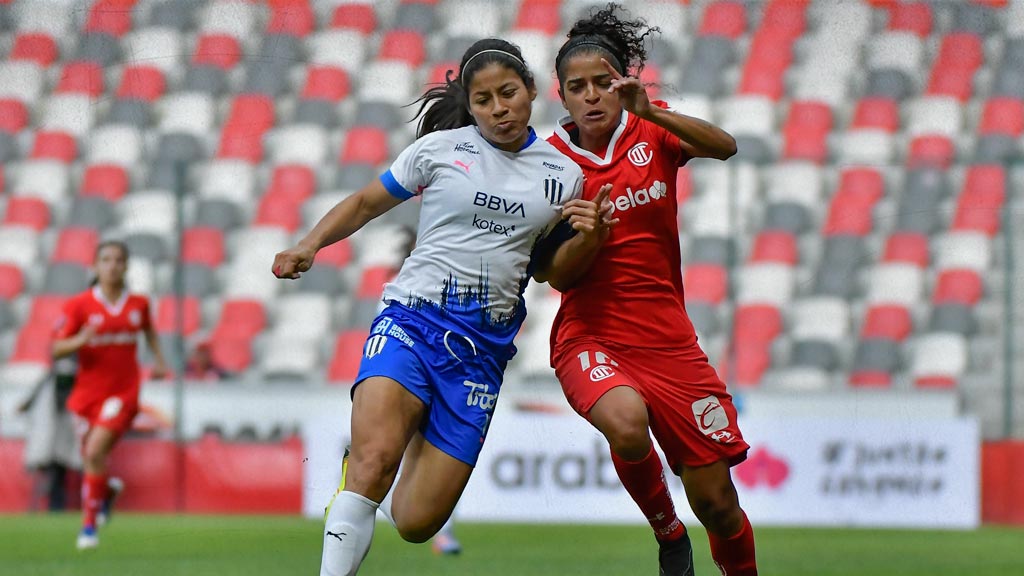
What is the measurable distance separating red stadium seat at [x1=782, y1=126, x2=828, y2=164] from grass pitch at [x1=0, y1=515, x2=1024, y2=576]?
3407 millimetres

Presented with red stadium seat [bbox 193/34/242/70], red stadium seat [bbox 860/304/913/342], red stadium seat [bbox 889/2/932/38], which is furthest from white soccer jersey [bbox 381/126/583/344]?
red stadium seat [bbox 889/2/932/38]

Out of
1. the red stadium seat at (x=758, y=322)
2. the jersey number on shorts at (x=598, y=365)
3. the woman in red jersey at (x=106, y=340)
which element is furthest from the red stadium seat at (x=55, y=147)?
the jersey number on shorts at (x=598, y=365)

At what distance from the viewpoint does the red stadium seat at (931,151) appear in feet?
43.6

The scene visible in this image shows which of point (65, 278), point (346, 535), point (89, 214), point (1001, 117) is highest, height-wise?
point (1001, 117)

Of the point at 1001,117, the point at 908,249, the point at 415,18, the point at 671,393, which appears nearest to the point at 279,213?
the point at 415,18

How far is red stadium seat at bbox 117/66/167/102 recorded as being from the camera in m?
11.7

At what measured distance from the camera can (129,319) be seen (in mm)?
11664

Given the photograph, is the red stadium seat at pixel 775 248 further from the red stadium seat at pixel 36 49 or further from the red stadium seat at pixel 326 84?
the red stadium seat at pixel 36 49

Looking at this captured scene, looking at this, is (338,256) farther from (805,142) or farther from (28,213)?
(805,142)

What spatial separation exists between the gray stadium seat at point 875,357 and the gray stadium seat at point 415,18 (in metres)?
4.52

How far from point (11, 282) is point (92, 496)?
11.8 ft

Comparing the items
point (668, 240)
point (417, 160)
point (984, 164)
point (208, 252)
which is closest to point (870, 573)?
point (668, 240)

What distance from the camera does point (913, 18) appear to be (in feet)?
43.9

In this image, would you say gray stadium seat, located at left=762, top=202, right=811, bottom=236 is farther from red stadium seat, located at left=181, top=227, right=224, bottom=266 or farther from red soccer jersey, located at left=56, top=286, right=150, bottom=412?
red soccer jersey, located at left=56, top=286, right=150, bottom=412
